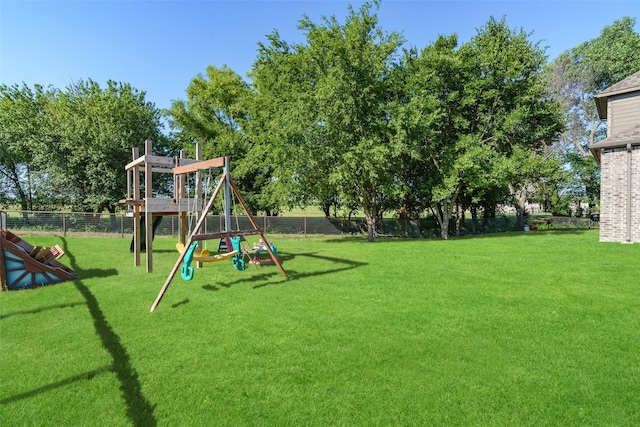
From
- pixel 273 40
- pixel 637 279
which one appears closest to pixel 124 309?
pixel 637 279

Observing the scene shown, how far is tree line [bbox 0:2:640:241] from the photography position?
1730 centimetres

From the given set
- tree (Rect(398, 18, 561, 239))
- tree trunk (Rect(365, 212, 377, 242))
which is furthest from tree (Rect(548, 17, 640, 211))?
tree trunk (Rect(365, 212, 377, 242))

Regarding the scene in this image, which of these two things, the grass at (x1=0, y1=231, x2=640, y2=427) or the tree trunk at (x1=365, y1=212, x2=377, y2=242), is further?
the tree trunk at (x1=365, y1=212, x2=377, y2=242)

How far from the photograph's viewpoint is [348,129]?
57.9 feet

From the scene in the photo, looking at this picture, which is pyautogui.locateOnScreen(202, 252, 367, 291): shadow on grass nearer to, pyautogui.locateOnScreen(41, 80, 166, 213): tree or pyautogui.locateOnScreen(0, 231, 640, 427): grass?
pyautogui.locateOnScreen(0, 231, 640, 427): grass

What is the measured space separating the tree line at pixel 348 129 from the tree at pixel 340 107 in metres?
0.07

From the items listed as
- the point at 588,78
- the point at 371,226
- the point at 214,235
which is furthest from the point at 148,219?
the point at 588,78

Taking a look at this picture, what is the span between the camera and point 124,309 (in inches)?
229

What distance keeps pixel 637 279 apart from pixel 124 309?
10.2 metres

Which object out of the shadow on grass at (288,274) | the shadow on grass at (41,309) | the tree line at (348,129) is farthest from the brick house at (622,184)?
the shadow on grass at (41,309)

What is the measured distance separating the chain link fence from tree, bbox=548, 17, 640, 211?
564 centimetres

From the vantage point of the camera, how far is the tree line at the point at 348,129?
17297 millimetres

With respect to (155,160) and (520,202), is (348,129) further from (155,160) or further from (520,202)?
(520,202)

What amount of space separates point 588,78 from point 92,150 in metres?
44.7
